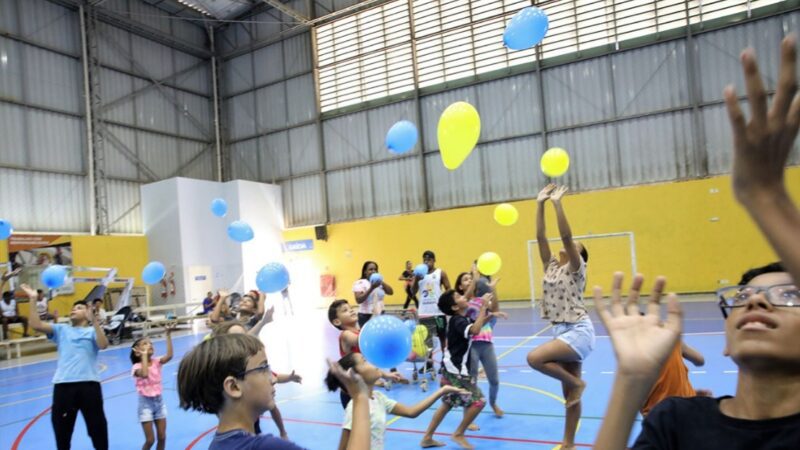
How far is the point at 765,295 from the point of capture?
1.31 meters

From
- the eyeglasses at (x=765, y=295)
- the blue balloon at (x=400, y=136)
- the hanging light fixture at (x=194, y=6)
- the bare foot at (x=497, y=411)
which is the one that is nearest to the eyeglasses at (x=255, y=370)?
the eyeglasses at (x=765, y=295)

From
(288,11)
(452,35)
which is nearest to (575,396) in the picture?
(452,35)

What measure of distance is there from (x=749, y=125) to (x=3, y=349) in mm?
18098

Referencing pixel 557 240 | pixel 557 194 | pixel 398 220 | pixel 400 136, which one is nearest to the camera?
pixel 557 194

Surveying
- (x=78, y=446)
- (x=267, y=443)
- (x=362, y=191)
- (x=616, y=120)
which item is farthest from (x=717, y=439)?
(x=362, y=191)

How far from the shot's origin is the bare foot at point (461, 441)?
5.00 meters

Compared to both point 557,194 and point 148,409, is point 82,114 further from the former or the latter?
point 557,194

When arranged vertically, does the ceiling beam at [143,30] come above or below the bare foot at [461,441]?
above

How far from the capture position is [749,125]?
1079 millimetres

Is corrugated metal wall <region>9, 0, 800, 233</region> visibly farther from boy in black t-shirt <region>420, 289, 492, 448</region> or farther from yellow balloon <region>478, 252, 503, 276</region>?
boy in black t-shirt <region>420, 289, 492, 448</region>

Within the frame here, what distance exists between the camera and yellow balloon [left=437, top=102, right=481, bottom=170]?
6.32 metres

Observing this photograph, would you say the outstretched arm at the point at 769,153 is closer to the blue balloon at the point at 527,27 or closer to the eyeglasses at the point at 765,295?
the eyeglasses at the point at 765,295

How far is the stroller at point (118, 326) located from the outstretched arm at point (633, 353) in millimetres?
15591

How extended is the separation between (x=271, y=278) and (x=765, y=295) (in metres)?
5.45
